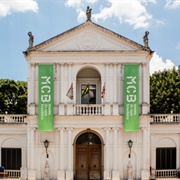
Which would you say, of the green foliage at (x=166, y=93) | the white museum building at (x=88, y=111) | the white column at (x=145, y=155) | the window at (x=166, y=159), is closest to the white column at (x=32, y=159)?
the white museum building at (x=88, y=111)

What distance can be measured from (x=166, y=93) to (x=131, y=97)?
18.1 m

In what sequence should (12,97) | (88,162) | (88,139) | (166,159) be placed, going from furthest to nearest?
(12,97) → (166,159) → (88,139) → (88,162)

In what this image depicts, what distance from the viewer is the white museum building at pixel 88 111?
97.7 feet

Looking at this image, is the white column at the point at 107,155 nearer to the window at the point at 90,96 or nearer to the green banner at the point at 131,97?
the green banner at the point at 131,97

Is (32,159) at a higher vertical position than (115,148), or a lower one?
lower

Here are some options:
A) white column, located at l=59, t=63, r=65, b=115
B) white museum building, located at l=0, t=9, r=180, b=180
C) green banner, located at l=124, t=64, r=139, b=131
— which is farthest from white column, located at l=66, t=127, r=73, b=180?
green banner, located at l=124, t=64, r=139, b=131

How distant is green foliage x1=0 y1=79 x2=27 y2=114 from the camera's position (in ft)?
176

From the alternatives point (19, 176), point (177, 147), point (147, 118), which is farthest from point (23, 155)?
point (177, 147)

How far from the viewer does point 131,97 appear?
29.9 meters

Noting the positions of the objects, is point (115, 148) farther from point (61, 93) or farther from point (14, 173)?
point (14, 173)

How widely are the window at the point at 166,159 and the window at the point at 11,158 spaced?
12792mm

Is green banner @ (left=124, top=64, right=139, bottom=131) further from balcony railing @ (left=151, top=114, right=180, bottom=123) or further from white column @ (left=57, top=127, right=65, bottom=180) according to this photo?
white column @ (left=57, top=127, right=65, bottom=180)

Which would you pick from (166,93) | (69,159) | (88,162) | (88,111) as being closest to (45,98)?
(88,111)

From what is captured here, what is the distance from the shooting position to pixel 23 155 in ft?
105
